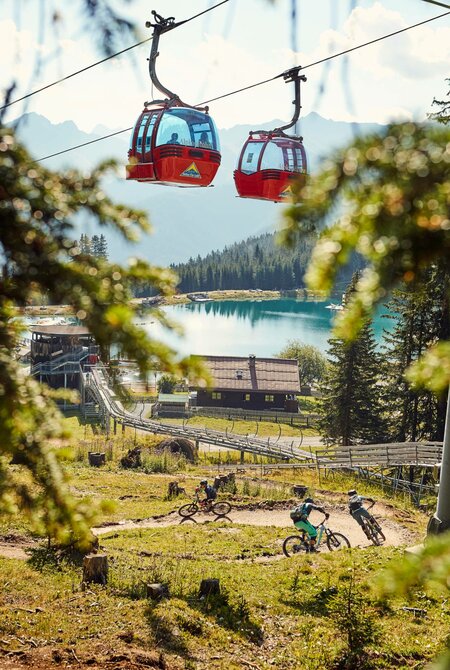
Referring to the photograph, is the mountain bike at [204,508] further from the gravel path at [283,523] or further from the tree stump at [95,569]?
the tree stump at [95,569]

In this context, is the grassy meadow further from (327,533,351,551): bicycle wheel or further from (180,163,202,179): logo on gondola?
(180,163,202,179): logo on gondola

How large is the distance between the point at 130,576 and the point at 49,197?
8.75 meters

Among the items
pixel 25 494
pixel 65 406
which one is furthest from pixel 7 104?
pixel 65 406

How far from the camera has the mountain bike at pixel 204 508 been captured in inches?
658

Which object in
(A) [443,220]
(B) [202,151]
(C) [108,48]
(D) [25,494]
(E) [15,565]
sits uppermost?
(B) [202,151]

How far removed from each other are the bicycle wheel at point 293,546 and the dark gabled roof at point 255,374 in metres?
46.5

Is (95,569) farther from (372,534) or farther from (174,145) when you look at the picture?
(174,145)

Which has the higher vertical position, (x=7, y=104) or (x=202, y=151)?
(x=202, y=151)

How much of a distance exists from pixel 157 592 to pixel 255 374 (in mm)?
52916

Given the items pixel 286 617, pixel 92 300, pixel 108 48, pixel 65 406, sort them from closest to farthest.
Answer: pixel 92 300 < pixel 108 48 < pixel 286 617 < pixel 65 406

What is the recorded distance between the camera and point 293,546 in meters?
12.8

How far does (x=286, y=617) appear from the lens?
30.0ft

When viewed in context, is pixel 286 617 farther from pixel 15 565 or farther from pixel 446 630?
pixel 15 565

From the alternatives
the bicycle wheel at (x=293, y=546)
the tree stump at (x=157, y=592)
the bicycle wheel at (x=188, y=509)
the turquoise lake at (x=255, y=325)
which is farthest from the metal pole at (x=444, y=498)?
the turquoise lake at (x=255, y=325)
